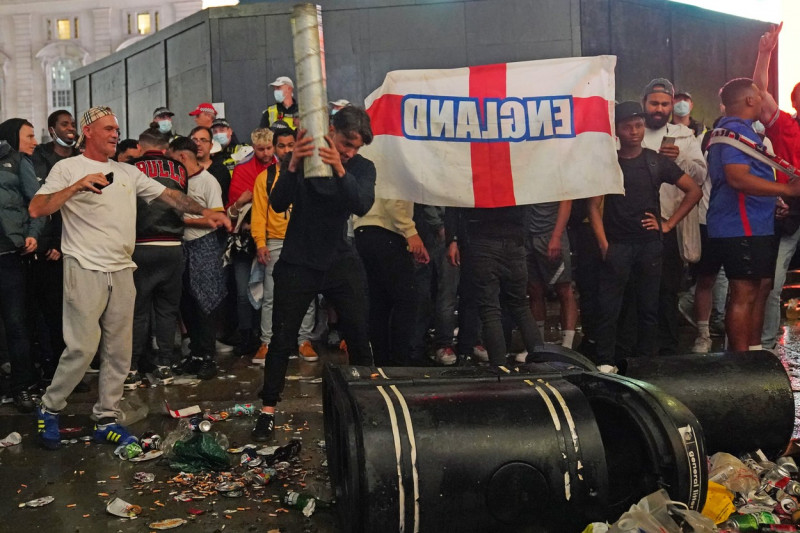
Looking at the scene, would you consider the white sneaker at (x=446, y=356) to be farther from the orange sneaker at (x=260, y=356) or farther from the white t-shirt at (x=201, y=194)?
the white t-shirt at (x=201, y=194)

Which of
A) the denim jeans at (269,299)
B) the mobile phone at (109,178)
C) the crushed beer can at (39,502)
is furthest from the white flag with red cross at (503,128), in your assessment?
the crushed beer can at (39,502)

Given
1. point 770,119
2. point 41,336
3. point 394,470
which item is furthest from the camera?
point 41,336

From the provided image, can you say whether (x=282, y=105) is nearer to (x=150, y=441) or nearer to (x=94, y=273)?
(x=94, y=273)

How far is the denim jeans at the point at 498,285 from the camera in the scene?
5648 mm

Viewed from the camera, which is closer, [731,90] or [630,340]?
[731,90]

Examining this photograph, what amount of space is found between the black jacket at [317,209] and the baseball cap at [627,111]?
243 centimetres

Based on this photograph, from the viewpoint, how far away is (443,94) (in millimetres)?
6223

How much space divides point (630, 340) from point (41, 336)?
5286mm

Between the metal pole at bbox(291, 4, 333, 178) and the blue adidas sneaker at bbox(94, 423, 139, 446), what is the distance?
2354 mm

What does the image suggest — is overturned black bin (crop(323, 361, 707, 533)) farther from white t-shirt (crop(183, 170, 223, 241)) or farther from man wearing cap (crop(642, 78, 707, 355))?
white t-shirt (crop(183, 170, 223, 241))

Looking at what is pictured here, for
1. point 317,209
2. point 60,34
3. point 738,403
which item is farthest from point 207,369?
point 60,34

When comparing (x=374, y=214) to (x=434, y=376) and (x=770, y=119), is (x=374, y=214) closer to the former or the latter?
(x=434, y=376)

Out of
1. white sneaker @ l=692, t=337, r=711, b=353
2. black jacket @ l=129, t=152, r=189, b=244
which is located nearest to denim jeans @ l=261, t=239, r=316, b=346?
black jacket @ l=129, t=152, r=189, b=244

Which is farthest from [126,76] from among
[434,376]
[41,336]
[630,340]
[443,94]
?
[434,376]
